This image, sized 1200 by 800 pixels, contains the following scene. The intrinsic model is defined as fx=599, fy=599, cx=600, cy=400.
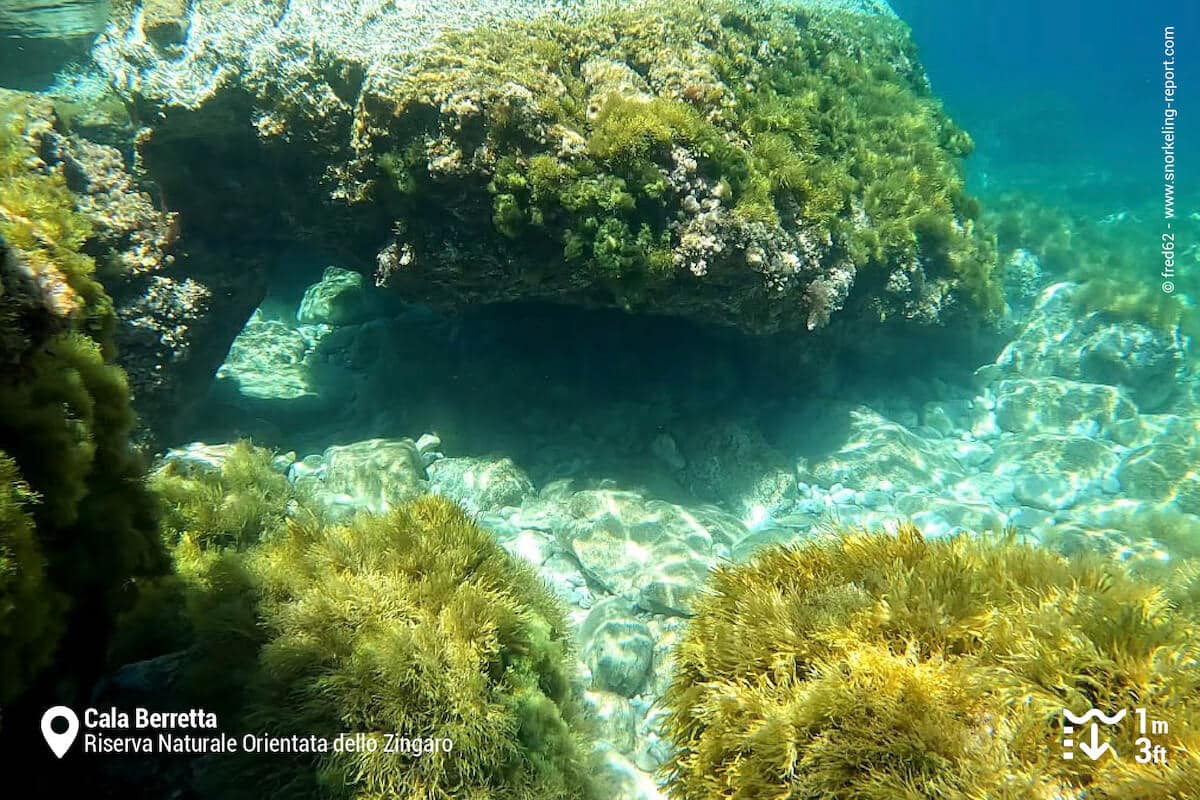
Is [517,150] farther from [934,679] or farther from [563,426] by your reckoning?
[934,679]

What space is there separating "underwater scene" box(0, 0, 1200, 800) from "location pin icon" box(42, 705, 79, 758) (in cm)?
2

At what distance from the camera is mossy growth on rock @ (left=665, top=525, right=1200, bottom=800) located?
2.46 m

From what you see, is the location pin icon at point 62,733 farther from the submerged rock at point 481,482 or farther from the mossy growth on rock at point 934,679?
the submerged rock at point 481,482

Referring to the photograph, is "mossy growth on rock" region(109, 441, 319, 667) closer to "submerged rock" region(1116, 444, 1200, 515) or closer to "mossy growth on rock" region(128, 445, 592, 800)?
"mossy growth on rock" region(128, 445, 592, 800)

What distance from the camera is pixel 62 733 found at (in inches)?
119

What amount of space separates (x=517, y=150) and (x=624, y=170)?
1.20 meters

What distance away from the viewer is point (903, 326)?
10648 millimetres

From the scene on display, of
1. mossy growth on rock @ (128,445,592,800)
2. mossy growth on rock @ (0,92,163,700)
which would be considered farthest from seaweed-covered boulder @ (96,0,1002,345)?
mossy growth on rock @ (128,445,592,800)

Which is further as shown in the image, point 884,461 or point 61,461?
point 884,461

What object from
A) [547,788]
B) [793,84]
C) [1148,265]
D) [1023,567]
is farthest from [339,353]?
[1148,265]

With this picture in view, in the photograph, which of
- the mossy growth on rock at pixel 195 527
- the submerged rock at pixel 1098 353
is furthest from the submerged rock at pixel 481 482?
the submerged rock at pixel 1098 353

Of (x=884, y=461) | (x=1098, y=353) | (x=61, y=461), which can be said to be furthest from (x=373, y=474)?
(x=1098, y=353)

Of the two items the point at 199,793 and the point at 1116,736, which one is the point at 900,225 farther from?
the point at 199,793

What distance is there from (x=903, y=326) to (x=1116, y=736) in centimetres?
925
